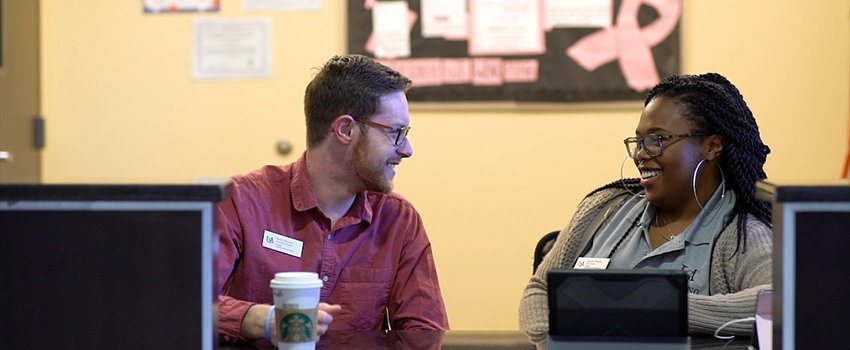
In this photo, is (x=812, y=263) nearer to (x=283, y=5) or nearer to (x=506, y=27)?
(x=506, y=27)

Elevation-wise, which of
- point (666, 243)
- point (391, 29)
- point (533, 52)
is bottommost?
point (666, 243)

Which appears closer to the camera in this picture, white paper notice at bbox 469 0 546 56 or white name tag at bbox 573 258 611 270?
white name tag at bbox 573 258 611 270

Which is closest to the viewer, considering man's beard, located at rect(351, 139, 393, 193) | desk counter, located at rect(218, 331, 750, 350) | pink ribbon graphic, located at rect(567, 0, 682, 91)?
desk counter, located at rect(218, 331, 750, 350)

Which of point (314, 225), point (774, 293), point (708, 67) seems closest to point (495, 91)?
point (708, 67)

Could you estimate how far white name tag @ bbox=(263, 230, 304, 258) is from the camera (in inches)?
83.4

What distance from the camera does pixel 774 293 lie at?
136 centimetres

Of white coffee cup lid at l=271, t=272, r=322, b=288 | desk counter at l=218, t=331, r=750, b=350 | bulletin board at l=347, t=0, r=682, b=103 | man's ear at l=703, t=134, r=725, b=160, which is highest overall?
bulletin board at l=347, t=0, r=682, b=103

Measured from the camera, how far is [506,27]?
12.2ft

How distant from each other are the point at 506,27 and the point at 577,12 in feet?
0.99

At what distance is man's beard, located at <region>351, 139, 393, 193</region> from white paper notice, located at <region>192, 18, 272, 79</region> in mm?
1690

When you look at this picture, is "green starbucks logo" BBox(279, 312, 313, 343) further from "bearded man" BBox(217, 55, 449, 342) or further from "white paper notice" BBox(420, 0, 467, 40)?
"white paper notice" BBox(420, 0, 467, 40)

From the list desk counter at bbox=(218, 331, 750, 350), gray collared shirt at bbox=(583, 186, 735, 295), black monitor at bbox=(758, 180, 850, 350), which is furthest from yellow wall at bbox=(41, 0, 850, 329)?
black monitor at bbox=(758, 180, 850, 350)

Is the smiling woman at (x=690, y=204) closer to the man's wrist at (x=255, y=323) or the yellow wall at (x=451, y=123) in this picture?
the man's wrist at (x=255, y=323)

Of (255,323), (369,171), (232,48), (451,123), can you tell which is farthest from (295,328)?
(232,48)
